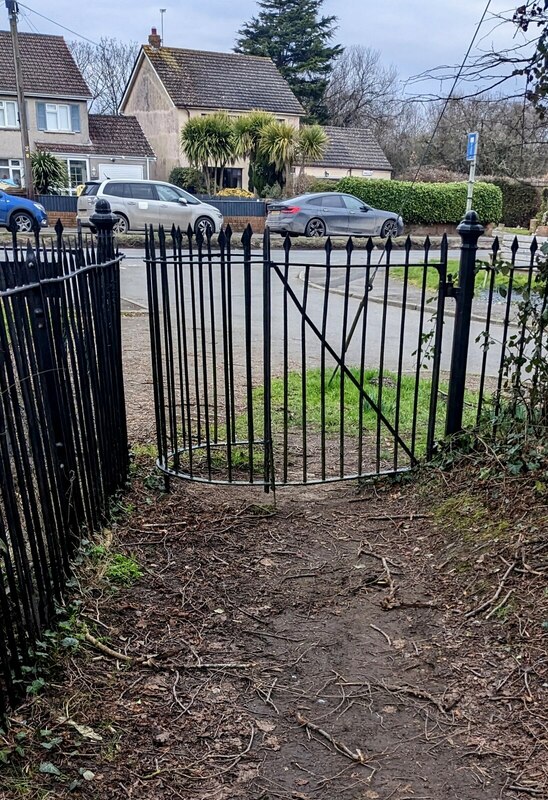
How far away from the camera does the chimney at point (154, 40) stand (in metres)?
36.3

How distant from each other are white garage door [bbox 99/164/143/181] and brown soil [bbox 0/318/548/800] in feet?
112

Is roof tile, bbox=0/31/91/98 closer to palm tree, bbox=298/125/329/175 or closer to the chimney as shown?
the chimney

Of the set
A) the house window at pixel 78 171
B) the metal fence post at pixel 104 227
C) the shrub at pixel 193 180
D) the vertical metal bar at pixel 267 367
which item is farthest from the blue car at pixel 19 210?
the house window at pixel 78 171

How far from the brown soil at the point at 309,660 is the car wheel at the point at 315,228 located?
62.9 ft

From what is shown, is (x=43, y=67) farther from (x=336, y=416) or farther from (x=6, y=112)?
(x=336, y=416)

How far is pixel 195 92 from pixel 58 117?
23.1 feet

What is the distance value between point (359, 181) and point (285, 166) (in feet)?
12.0

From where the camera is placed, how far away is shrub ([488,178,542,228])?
32.0 meters

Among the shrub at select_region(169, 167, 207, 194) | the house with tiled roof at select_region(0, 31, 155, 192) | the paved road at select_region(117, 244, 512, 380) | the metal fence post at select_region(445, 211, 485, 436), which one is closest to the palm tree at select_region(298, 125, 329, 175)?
the shrub at select_region(169, 167, 207, 194)

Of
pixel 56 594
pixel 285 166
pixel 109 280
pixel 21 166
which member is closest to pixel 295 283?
pixel 109 280

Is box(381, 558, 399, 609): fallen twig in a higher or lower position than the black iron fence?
lower

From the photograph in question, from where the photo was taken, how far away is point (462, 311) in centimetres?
439

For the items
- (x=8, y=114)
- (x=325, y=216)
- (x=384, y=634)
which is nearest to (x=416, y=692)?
(x=384, y=634)

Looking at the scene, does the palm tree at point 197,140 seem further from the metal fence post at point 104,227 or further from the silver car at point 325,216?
the metal fence post at point 104,227
